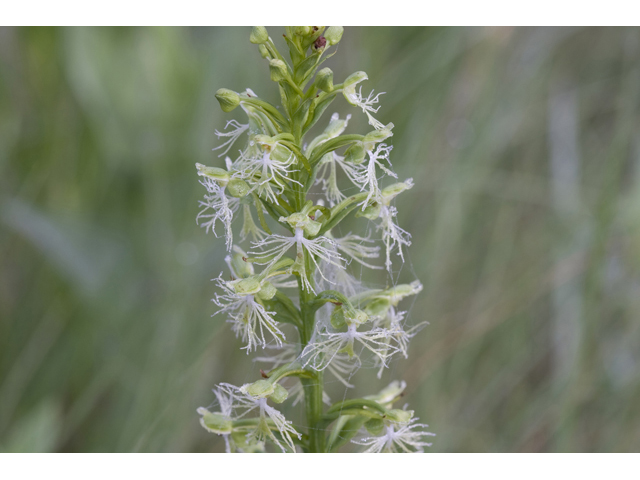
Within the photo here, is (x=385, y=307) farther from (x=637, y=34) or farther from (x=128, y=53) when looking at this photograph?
(x=637, y=34)

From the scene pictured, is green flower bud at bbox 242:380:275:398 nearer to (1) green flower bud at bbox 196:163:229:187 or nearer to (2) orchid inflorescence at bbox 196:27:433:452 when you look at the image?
(2) orchid inflorescence at bbox 196:27:433:452

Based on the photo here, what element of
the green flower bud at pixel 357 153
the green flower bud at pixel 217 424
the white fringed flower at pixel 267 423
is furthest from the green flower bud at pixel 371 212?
the green flower bud at pixel 217 424

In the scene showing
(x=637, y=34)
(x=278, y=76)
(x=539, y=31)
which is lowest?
(x=278, y=76)

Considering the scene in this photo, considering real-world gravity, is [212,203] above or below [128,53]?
below

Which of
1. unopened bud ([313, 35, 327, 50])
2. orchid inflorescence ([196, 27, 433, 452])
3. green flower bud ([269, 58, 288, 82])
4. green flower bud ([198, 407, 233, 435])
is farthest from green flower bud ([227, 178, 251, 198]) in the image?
green flower bud ([198, 407, 233, 435])

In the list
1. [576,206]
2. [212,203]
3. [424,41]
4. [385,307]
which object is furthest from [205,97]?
[576,206]

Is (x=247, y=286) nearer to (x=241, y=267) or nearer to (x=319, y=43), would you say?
(x=241, y=267)
